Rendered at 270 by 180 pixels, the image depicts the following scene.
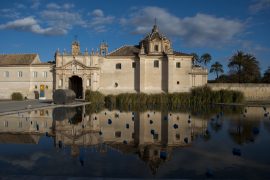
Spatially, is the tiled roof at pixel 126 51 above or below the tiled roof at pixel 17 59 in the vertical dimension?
above

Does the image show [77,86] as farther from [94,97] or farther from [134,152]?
[134,152]

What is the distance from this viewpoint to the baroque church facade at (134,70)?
150 ft

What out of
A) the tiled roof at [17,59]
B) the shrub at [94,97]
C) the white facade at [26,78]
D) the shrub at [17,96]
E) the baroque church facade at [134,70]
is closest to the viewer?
the shrub at [94,97]

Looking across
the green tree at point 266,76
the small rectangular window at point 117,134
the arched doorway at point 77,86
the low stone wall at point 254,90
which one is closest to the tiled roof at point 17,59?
the arched doorway at point 77,86

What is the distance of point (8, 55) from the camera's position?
5175 centimetres

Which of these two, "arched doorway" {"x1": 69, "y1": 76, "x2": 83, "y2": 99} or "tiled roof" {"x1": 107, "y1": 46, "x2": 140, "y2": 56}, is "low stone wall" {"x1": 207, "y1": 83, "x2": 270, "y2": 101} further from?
"arched doorway" {"x1": 69, "y1": 76, "x2": 83, "y2": 99}

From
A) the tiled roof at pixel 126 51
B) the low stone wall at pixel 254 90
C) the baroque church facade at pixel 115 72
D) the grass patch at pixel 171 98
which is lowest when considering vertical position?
the grass patch at pixel 171 98

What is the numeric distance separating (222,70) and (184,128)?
5810cm

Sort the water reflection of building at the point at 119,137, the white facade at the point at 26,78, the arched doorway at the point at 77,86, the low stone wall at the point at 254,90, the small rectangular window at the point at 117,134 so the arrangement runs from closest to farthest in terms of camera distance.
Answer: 1. the water reflection of building at the point at 119,137
2. the small rectangular window at the point at 117,134
3. the low stone wall at the point at 254,90
4. the white facade at the point at 26,78
5. the arched doorway at the point at 77,86

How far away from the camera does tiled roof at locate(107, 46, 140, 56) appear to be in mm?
47647

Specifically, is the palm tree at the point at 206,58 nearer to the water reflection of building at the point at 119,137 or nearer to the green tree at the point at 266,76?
the green tree at the point at 266,76

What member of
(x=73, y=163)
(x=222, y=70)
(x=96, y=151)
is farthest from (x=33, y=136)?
(x=222, y=70)

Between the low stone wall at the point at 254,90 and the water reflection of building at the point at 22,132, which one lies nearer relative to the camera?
the water reflection of building at the point at 22,132

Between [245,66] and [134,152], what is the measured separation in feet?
173
